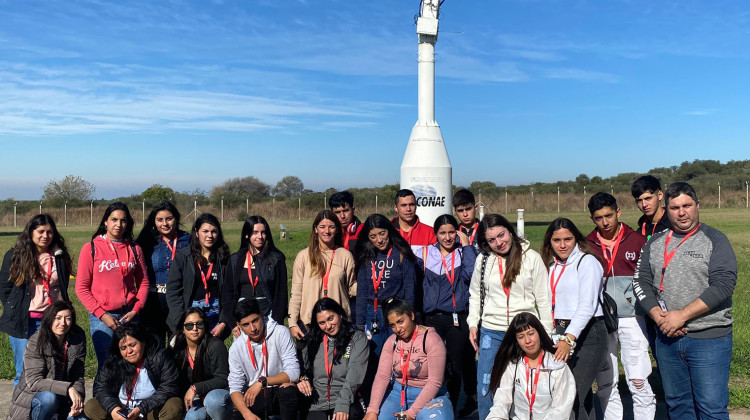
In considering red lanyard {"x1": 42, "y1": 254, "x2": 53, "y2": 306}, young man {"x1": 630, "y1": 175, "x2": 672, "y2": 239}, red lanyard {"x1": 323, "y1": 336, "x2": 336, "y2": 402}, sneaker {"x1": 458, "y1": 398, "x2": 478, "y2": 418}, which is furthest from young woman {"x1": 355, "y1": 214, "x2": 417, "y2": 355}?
red lanyard {"x1": 42, "y1": 254, "x2": 53, "y2": 306}

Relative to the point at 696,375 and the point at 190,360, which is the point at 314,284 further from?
the point at 696,375

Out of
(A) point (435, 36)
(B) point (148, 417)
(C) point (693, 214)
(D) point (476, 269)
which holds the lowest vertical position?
(B) point (148, 417)

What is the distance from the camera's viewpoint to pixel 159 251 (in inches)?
212

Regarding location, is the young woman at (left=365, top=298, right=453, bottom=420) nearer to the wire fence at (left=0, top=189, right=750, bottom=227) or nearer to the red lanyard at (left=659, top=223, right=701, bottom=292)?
the red lanyard at (left=659, top=223, right=701, bottom=292)

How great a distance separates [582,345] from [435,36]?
9778 millimetres

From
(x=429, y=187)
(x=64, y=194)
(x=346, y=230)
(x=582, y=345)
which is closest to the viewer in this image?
(x=582, y=345)

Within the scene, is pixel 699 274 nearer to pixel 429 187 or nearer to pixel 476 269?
pixel 476 269

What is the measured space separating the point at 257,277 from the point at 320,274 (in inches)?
18.9

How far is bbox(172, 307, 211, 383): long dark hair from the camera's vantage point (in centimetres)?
471

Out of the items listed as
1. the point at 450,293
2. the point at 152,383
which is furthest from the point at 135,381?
the point at 450,293

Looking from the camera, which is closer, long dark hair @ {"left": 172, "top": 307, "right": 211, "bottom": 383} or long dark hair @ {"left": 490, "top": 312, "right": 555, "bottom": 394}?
long dark hair @ {"left": 490, "top": 312, "right": 555, "bottom": 394}

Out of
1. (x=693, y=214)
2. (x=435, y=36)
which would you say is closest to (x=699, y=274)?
(x=693, y=214)

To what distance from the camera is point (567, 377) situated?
13.0 feet

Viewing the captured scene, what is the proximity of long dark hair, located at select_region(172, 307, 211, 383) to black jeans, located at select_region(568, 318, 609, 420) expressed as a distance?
8.32ft
